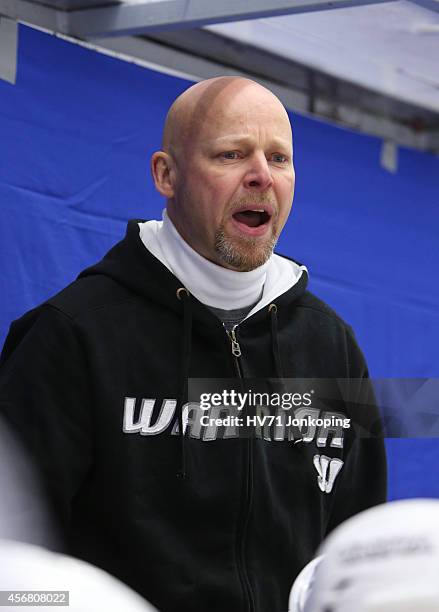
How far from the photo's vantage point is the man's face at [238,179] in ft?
6.57

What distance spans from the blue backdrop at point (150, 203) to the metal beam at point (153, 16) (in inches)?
2.6

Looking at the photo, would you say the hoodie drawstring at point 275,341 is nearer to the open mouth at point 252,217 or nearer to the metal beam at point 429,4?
the open mouth at point 252,217

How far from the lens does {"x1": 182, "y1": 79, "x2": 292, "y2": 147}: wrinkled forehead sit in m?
2.03

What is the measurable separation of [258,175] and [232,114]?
0.36 feet

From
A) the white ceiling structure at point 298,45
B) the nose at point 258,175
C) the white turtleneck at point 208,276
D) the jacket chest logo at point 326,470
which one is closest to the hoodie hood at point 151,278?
the white turtleneck at point 208,276

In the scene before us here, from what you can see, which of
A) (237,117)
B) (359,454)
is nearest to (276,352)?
(359,454)

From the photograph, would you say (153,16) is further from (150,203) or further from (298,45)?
(298,45)

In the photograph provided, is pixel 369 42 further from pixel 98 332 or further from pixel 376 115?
pixel 98 332

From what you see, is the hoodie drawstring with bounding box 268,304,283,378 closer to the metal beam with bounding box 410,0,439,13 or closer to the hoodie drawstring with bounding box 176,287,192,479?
the hoodie drawstring with bounding box 176,287,192,479

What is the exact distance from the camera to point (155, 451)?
1.93 m

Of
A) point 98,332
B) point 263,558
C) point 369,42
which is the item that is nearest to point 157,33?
point 369,42

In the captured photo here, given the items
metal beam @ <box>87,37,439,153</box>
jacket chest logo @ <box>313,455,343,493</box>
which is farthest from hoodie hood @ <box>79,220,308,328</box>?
metal beam @ <box>87,37,439,153</box>

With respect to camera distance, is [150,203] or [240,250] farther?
[150,203]

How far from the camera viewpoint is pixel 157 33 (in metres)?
2.86
